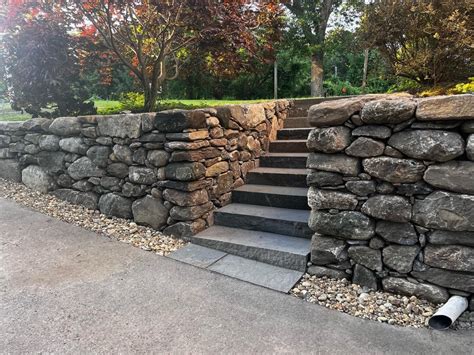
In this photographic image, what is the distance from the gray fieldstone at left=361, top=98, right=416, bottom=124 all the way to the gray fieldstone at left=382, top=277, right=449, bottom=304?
111cm

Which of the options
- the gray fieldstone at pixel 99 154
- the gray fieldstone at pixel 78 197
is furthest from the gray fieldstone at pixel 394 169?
the gray fieldstone at pixel 78 197

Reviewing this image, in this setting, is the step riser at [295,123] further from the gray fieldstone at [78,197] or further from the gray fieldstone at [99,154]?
the gray fieldstone at [78,197]

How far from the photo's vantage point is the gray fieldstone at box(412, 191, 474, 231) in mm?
1897

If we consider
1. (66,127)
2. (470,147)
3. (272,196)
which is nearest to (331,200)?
(470,147)

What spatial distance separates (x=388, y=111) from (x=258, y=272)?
5.14ft

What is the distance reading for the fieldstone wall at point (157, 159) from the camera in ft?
10.4

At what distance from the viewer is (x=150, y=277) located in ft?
8.45

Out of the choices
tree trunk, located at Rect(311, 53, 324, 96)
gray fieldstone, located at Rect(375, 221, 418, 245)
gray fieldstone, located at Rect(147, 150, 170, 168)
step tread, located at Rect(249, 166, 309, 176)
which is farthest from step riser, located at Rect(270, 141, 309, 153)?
tree trunk, located at Rect(311, 53, 324, 96)

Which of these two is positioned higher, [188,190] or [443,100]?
[443,100]

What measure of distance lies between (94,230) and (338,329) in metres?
2.81

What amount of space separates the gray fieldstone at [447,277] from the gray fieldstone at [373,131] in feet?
3.08

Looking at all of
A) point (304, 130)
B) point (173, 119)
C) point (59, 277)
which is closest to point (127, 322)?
point (59, 277)

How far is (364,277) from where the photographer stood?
2318 millimetres

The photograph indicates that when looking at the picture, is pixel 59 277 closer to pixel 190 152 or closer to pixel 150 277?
pixel 150 277
